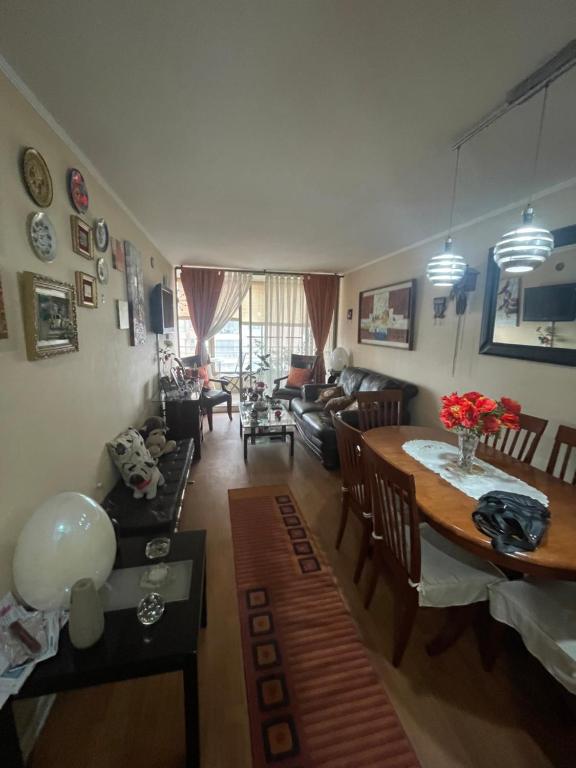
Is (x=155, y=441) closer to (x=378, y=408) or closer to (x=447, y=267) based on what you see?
(x=378, y=408)

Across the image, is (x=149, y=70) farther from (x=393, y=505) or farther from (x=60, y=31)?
(x=393, y=505)

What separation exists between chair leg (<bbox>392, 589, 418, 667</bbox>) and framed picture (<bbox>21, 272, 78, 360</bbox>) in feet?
6.39

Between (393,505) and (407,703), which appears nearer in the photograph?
(407,703)

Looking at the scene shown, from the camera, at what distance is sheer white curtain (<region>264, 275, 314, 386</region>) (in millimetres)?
5613

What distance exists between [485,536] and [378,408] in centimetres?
170

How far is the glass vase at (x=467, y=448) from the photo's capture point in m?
1.80

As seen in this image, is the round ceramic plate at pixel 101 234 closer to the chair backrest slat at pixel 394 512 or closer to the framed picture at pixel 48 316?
the framed picture at pixel 48 316

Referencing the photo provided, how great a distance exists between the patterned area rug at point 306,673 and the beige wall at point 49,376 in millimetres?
1123

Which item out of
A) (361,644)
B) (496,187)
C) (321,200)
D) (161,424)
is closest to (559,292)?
(496,187)

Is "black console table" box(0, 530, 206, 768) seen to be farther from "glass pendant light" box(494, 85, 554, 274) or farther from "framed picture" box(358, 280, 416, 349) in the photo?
"framed picture" box(358, 280, 416, 349)

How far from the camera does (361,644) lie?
62.0 inches

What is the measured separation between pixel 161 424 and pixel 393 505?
2.48 meters

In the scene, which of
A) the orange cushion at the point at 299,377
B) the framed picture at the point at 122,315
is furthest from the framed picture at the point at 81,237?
the orange cushion at the point at 299,377

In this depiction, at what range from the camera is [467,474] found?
69.3 inches
